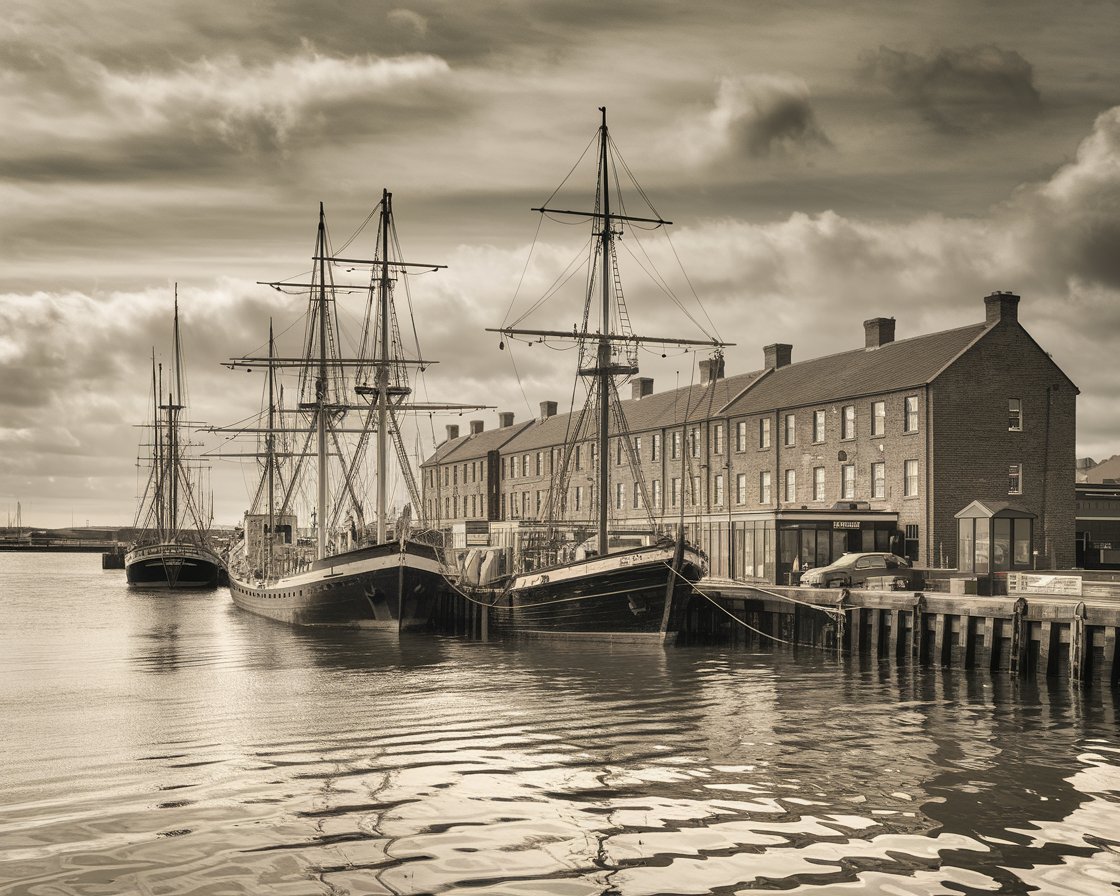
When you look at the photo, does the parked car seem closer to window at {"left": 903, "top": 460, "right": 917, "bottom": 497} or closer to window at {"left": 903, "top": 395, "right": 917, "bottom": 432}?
window at {"left": 903, "top": 460, "right": 917, "bottom": 497}

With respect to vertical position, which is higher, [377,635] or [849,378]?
[849,378]

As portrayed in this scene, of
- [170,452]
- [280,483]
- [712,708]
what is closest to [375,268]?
[712,708]

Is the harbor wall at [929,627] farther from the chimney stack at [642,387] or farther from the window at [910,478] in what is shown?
the chimney stack at [642,387]

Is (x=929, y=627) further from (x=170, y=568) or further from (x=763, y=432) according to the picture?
(x=170, y=568)

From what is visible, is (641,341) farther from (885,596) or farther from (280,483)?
(280,483)

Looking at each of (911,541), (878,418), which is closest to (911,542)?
(911,541)

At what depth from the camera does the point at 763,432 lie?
198 feet

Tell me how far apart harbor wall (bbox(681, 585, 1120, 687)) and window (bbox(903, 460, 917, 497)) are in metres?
14.8

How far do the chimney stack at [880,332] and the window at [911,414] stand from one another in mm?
8092

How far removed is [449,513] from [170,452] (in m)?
23.3

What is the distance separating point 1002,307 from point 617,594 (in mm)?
25011

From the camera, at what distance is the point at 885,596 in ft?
106

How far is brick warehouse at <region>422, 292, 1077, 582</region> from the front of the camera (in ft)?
157

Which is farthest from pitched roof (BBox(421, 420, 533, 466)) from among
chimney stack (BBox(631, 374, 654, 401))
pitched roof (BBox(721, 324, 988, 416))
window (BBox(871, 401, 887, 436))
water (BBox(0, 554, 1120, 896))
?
water (BBox(0, 554, 1120, 896))
